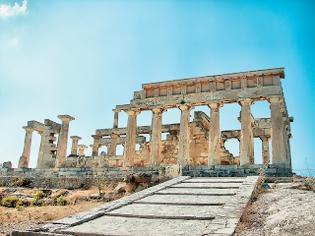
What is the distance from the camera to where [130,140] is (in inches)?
969

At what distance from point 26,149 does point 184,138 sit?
54.6 ft

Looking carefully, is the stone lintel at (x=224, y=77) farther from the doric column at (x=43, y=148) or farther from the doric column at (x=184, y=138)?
the doric column at (x=43, y=148)

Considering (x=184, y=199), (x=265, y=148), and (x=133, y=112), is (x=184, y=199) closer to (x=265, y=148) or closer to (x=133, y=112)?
(x=133, y=112)

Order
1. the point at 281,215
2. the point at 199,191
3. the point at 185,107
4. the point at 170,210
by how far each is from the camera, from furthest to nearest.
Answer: the point at 185,107 → the point at 199,191 → the point at 170,210 → the point at 281,215

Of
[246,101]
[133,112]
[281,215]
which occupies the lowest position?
[281,215]

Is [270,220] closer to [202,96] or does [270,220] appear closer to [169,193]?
[169,193]

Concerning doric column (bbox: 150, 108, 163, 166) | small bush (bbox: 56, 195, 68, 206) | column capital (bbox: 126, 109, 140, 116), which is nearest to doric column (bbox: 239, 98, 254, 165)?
doric column (bbox: 150, 108, 163, 166)

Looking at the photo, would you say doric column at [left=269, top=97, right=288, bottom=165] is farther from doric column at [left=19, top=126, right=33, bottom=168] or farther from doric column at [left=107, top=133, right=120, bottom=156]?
doric column at [left=19, top=126, right=33, bottom=168]

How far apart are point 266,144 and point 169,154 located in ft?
28.8

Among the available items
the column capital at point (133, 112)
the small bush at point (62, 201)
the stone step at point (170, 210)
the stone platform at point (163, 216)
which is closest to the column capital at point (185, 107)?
the column capital at point (133, 112)

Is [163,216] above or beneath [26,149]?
beneath

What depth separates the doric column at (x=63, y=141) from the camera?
27.2 meters

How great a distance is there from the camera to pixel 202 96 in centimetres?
2306

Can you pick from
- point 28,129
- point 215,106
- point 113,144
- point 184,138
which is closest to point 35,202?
point 184,138
